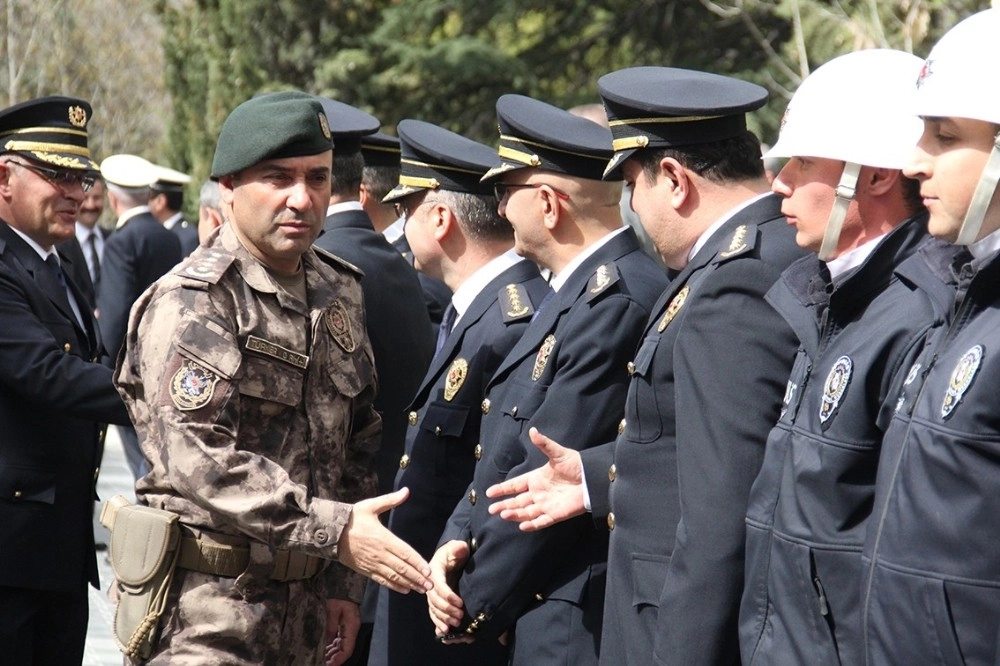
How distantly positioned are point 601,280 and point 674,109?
1.87 feet

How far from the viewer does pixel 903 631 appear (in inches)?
99.2

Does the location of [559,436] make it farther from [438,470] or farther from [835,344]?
[835,344]

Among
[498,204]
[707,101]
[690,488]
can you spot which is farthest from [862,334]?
[498,204]

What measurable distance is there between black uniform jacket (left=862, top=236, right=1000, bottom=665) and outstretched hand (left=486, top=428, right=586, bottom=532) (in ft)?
3.91

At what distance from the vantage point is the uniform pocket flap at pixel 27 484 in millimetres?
4887

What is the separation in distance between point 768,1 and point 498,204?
1472 centimetres

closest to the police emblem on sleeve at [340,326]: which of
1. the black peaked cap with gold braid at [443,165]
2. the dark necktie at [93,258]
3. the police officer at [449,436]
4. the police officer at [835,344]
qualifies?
the police officer at [449,436]

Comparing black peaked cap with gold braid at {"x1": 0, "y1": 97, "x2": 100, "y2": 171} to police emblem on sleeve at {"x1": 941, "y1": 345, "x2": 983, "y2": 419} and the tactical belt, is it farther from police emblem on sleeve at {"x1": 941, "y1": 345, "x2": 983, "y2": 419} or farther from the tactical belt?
police emblem on sleeve at {"x1": 941, "y1": 345, "x2": 983, "y2": 419}

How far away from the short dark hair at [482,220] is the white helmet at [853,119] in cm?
178

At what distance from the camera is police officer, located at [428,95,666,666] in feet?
12.7

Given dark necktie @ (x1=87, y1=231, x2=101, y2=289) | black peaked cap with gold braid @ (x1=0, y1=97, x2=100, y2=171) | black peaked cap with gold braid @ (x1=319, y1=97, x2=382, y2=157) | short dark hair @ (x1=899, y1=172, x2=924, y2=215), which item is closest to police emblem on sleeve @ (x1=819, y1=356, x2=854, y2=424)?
short dark hair @ (x1=899, y1=172, x2=924, y2=215)

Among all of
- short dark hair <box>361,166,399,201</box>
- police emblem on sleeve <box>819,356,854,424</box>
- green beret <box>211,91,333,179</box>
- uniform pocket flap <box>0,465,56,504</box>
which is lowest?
uniform pocket flap <box>0,465,56,504</box>

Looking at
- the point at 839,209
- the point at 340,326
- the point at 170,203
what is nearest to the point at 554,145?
the point at 340,326

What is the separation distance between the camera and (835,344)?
297 centimetres
